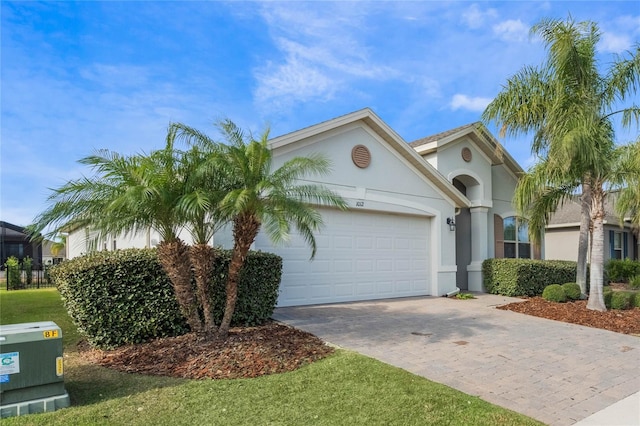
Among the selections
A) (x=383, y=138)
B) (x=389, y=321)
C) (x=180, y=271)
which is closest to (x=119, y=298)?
(x=180, y=271)

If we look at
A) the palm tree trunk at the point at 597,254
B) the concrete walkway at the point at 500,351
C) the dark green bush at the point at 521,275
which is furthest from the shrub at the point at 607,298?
the concrete walkway at the point at 500,351

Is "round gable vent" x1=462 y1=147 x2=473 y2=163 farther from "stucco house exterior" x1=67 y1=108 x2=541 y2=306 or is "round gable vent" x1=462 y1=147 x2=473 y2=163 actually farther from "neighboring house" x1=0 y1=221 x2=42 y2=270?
"neighboring house" x1=0 y1=221 x2=42 y2=270

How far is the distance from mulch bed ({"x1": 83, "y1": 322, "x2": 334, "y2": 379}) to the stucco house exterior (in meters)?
2.92

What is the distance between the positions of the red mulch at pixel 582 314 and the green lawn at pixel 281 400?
6616 millimetres

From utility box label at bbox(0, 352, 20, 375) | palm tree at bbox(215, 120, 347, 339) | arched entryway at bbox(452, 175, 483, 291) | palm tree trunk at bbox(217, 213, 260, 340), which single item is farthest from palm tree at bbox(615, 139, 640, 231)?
utility box label at bbox(0, 352, 20, 375)

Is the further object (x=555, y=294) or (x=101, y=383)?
(x=555, y=294)

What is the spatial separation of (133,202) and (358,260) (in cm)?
734

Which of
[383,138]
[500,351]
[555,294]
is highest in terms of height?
[383,138]

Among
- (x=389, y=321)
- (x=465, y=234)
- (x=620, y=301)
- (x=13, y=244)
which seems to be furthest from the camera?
(x=13, y=244)

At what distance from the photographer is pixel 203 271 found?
6.68 m

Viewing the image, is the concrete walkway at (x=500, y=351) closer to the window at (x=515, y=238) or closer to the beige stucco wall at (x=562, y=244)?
the window at (x=515, y=238)

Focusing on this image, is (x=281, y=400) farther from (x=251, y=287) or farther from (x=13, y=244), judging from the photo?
(x=13, y=244)

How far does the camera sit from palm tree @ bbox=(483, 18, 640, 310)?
410 inches

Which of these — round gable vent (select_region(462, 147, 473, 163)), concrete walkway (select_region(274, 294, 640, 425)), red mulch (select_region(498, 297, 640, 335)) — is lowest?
red mulch (select_region(498, 297, 640, 335))
